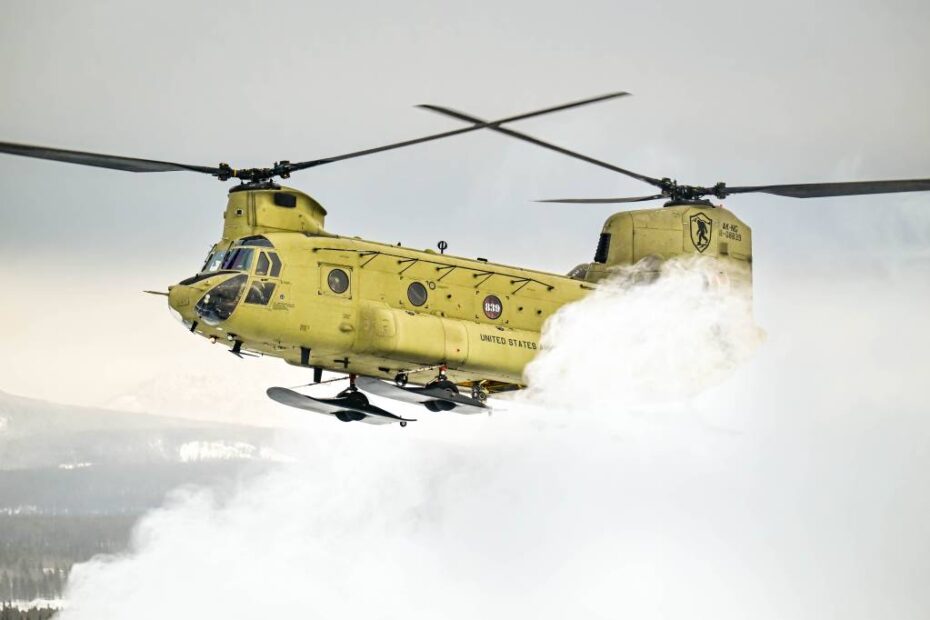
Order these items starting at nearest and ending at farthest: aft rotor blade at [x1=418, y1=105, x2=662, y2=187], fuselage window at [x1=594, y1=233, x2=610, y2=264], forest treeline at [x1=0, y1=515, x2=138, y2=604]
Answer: aft rotor blade at [x1=418, y1=105, x2=662, y2=187]
fuselage window at [x1=594, y1=233, x2=610, y2=264]
forest treeline at [x1=0, y1=515, x2=138, y2=604]

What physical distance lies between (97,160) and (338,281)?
408 cm

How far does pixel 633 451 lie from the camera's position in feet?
96.8

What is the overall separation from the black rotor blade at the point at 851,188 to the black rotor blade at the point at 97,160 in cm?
993

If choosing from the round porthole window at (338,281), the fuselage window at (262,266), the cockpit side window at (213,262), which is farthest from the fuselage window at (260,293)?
the round porthole window at (338,281)

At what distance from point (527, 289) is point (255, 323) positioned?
5223 mm

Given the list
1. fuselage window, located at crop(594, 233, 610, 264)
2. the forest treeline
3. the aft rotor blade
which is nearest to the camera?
the aft rotor blade

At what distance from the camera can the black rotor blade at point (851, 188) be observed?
25.2 meters

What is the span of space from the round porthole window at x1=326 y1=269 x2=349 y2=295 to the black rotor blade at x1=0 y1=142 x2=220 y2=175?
2.69 m

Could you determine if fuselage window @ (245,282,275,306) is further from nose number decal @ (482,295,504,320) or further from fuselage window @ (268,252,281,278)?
nose number decal @ (482,295,504,320)

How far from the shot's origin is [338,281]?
23234 millimetres

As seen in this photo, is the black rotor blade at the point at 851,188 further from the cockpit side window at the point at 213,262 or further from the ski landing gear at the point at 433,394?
the cockpit side window at the point at 213,262

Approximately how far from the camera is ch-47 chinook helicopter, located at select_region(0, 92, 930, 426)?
2238 centimetres

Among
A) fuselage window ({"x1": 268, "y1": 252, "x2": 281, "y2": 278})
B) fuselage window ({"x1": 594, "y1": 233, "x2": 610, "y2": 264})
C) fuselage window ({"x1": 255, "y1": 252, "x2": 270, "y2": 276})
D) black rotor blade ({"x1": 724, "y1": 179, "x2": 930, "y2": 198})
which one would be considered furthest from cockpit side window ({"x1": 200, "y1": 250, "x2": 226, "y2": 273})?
black rotor blade ({"x1": 724, "y1": 179, "x2": 930, "y2": 198})

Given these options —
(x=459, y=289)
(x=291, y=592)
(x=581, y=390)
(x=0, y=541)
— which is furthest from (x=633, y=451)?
(x=0, y=541)
